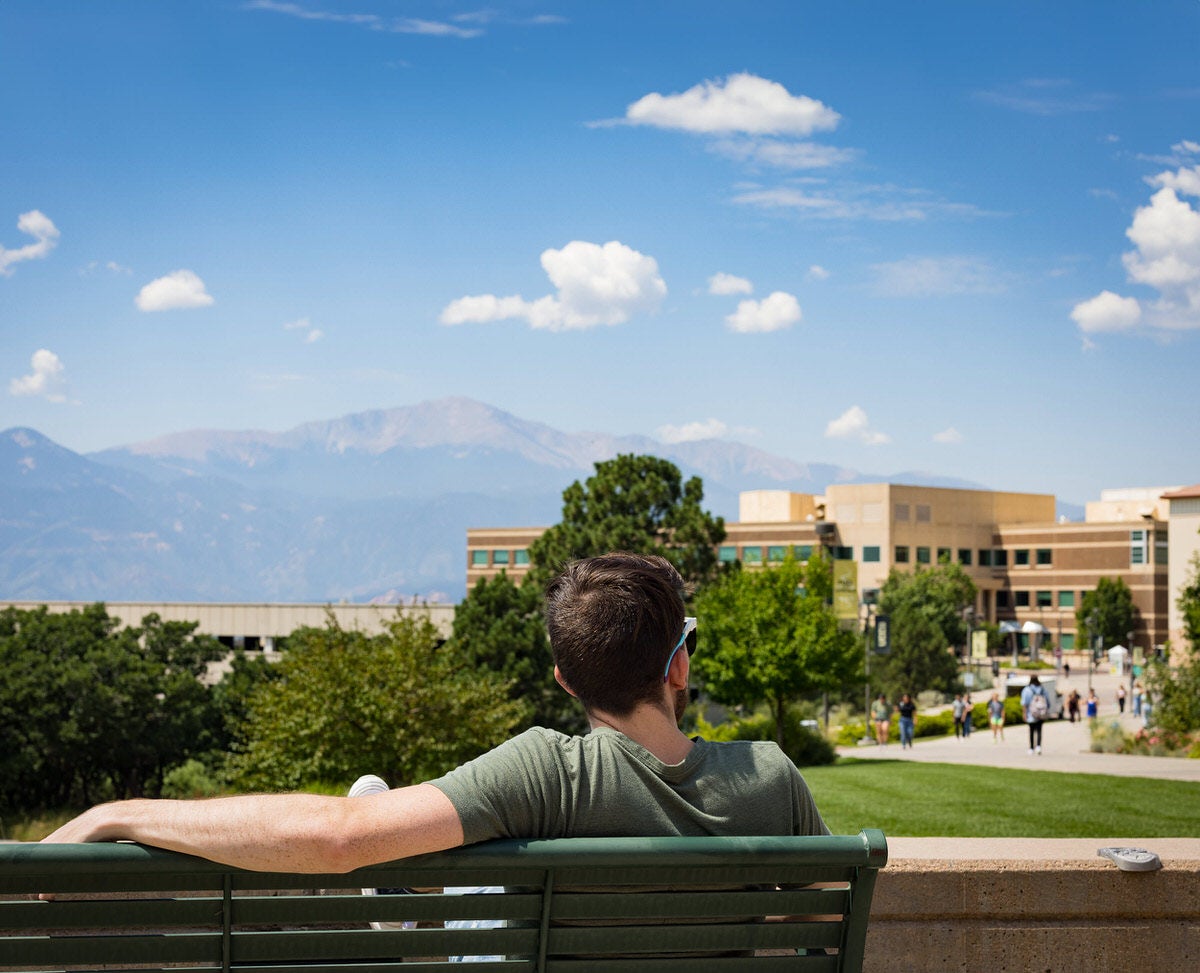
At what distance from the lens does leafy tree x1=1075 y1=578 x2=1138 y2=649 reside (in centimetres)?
10100

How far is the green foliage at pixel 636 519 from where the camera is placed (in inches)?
1965

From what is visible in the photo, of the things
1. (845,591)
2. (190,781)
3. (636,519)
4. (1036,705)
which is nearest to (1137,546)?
(845,591)

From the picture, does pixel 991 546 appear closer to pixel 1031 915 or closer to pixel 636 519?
pixel 636 519

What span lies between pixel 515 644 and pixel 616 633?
45.1 m

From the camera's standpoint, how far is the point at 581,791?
2.41 m

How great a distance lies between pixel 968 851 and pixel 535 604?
153 ft

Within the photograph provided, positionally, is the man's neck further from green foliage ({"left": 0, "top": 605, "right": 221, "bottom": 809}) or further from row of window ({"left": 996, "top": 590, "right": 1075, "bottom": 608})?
row of window ({"left": 996, "top": 590, "right": 1075, "bottom": 608})

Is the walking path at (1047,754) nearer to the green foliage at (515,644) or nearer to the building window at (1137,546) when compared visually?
the green foliage at (515,644)

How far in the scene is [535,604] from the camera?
5059 cm

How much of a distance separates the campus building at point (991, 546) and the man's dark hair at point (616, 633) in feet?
345

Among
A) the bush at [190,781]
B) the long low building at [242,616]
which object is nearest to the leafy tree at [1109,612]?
the long low building at [242,616]

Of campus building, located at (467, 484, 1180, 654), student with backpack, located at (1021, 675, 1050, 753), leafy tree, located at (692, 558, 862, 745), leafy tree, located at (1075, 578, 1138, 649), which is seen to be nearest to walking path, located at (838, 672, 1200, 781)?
student with backpack, located at (1021, 675, 1050, 753)

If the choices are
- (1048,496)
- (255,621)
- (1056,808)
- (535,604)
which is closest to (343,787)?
(1056,808)

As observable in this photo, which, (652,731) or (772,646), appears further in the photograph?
(772,646)
